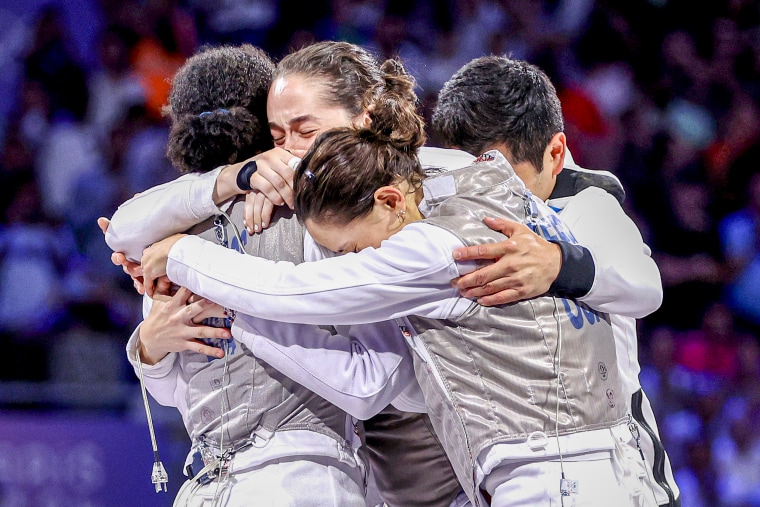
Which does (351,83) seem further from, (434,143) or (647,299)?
(434,143)

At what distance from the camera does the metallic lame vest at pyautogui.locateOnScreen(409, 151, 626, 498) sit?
1.55 m

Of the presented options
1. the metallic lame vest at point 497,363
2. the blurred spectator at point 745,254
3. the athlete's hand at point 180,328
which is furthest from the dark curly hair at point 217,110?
the blurred spectator at point 745,254

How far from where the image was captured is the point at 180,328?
1.74m

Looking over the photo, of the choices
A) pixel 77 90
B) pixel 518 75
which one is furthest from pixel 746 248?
pixel 77 90

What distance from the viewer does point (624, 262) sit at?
5.95ft

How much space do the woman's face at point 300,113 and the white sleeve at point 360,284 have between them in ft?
0.98

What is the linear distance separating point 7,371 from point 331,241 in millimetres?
3299

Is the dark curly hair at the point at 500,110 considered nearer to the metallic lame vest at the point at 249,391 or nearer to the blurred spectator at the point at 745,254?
the metallic lame vest at the point at 249,391

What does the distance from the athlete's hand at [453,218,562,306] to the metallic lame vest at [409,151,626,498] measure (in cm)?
2

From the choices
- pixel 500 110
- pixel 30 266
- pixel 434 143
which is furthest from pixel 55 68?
pixel 500 110

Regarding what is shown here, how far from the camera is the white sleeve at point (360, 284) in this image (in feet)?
5.02

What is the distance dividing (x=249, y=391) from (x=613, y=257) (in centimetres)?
75

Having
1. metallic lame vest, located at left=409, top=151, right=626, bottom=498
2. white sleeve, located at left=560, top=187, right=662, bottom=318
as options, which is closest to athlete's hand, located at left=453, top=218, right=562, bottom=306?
metallic lame vest, located at left=409, top=151, right=626, bottom=498

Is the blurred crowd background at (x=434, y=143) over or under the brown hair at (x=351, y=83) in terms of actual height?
under
